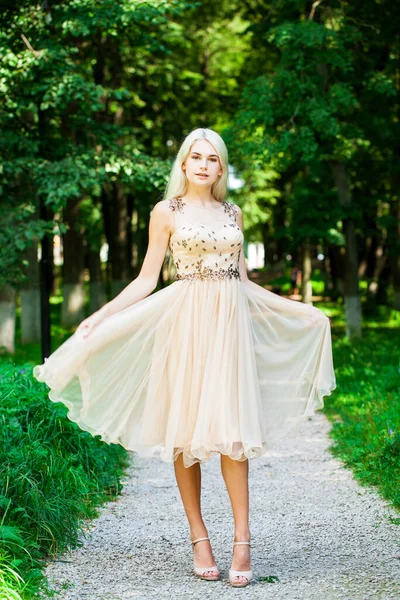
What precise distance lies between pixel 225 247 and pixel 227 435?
990 millimetres

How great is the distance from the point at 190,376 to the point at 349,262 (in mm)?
15526

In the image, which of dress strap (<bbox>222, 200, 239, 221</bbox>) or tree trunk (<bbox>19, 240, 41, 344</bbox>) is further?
tree trunk (<bbox>19, 240, 41, 344</bbox>)

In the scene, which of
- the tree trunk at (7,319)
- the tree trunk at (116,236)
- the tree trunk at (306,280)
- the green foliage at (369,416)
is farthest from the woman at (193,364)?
the tree trunk at (116,236)

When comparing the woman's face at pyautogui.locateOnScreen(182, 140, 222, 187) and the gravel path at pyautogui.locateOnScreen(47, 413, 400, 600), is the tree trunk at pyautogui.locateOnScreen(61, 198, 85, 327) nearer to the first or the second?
the gravel path at pyautogui.locateOnScreen(47, 413, 400, 600)

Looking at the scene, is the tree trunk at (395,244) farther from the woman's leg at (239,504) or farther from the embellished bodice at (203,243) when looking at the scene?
the woman's leg at (239,504)

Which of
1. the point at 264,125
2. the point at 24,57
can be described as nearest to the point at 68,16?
the point at 24,57

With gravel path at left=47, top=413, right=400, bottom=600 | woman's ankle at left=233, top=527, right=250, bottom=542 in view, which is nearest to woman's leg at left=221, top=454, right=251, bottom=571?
woman's ankle at left=233, top=527, right=250, bottom=542

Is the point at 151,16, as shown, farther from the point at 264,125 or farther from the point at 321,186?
the point at 321,186

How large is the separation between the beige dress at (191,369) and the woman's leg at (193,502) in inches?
5.4

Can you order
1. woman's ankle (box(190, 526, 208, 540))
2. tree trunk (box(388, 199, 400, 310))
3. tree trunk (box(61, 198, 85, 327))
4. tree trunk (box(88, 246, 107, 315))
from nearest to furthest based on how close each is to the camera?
woman's ankle (box(190, 526, 208, 540)) → tree trunk (box(388, 199, 400, 310)) → tree trunk (box(61, 198, 85, 327)) → tree trunk (box(88, 246, 107, 315))

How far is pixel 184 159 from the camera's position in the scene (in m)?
5.03

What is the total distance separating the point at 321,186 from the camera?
19.1m

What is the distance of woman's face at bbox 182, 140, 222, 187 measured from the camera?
16.3 ft

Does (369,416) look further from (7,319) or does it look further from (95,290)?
(95,290)
